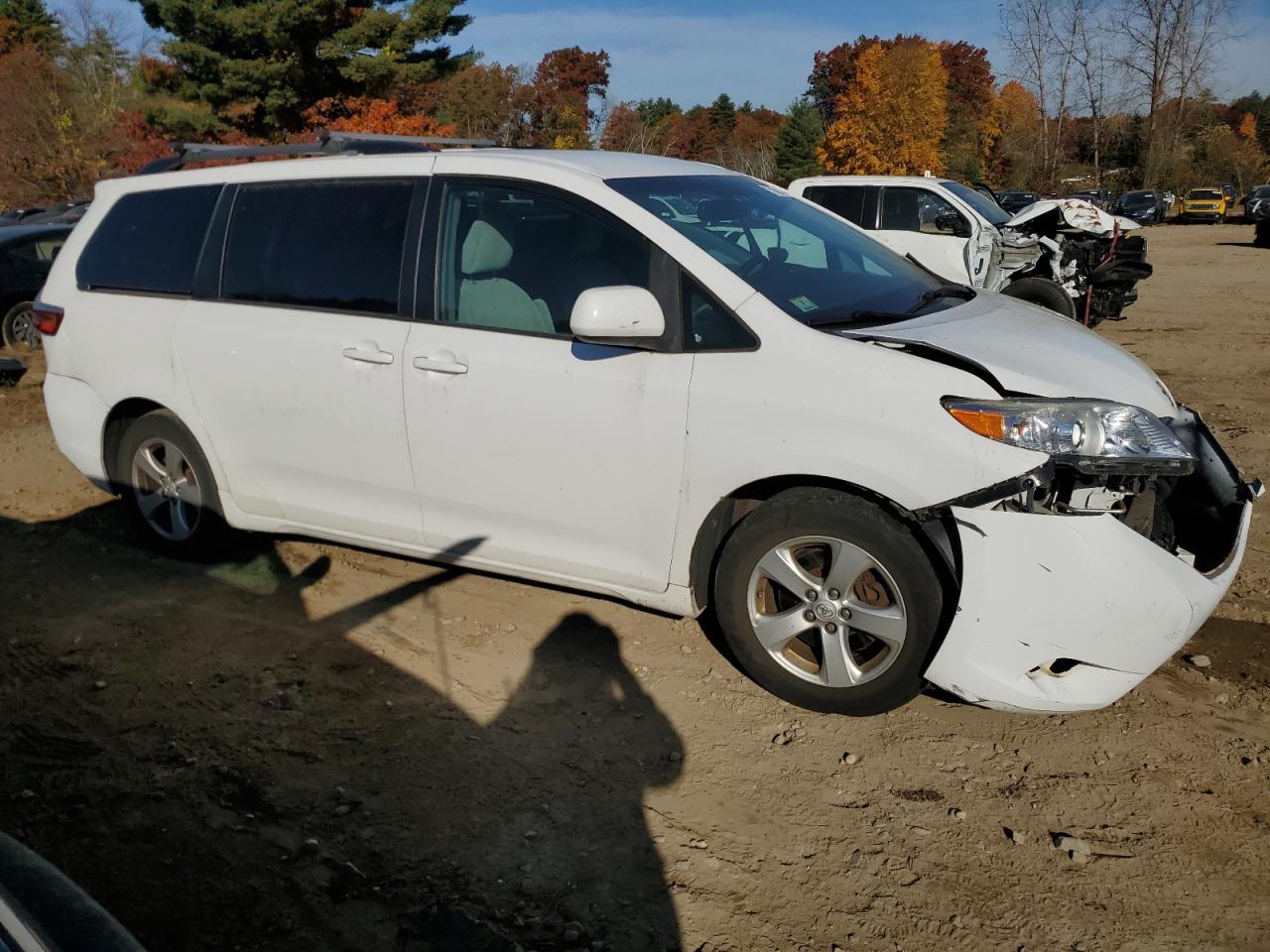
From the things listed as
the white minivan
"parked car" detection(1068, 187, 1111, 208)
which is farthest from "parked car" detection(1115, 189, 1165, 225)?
the white minivan

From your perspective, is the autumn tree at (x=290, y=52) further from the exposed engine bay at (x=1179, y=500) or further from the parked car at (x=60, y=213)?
the exposed engine bay at (x=1179, y=500)

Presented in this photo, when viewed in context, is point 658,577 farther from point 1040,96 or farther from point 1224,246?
point 1040,96

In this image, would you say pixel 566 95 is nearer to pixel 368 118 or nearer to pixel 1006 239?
pixel 368 118

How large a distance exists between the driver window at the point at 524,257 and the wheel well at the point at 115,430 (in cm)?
190

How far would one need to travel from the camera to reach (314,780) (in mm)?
3336

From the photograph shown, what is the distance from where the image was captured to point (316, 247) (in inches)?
173

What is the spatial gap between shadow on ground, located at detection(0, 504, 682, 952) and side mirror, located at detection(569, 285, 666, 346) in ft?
4.45

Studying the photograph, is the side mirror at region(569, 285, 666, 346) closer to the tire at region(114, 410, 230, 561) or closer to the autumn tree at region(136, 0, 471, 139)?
the tire at region(114, 410, 230, 561)

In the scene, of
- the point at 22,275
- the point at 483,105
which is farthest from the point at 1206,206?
the point at 22,275

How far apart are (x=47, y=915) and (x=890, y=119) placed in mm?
52676

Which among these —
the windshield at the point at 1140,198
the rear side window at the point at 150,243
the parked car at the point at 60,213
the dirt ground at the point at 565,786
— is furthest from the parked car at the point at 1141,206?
the rear side window at the point at 150,243

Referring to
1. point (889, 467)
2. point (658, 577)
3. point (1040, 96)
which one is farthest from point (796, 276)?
point (1040, 96)

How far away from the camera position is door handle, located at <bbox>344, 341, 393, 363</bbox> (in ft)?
13.4

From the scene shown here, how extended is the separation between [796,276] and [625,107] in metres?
38.7
